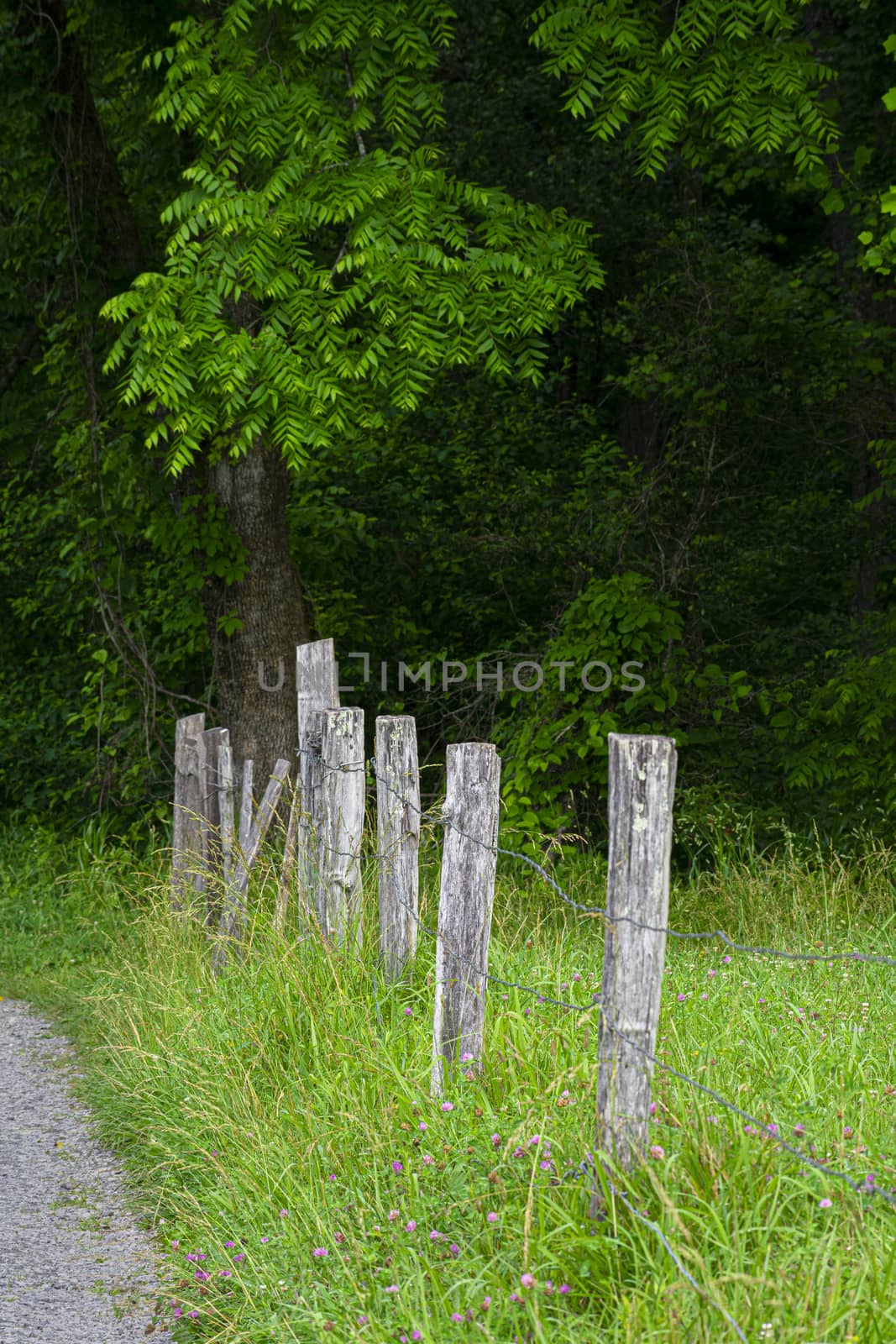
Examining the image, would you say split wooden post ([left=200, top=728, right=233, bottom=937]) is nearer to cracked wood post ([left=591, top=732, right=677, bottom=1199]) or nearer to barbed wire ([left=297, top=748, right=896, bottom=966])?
barbed wire ([left=297, top=748, right=896, bottom=966])

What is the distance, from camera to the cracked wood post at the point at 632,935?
3.07 m

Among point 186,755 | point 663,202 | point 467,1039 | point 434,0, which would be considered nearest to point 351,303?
point 434,0

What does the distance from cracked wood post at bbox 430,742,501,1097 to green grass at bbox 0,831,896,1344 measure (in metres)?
0.10

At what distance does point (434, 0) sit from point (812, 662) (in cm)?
580

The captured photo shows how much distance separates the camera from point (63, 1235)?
4.61 m

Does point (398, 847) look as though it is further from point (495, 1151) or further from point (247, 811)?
point (247, 811)

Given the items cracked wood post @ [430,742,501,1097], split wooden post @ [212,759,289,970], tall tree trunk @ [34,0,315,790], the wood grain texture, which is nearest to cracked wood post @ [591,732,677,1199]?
cracked wood post @ [430,742,501,1097]

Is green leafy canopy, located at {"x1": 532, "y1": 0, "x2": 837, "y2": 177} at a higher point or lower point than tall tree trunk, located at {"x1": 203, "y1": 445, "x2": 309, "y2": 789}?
higher

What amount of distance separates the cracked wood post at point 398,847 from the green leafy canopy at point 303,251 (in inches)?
126

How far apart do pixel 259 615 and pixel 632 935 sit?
21.9 feet

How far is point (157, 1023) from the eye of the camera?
19.1 feet

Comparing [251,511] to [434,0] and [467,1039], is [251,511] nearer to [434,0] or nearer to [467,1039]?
[434,0]

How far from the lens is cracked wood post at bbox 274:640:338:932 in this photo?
552 centimetres

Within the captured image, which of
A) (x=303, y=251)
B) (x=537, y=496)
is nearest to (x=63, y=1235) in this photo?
(x=303, y=251)
